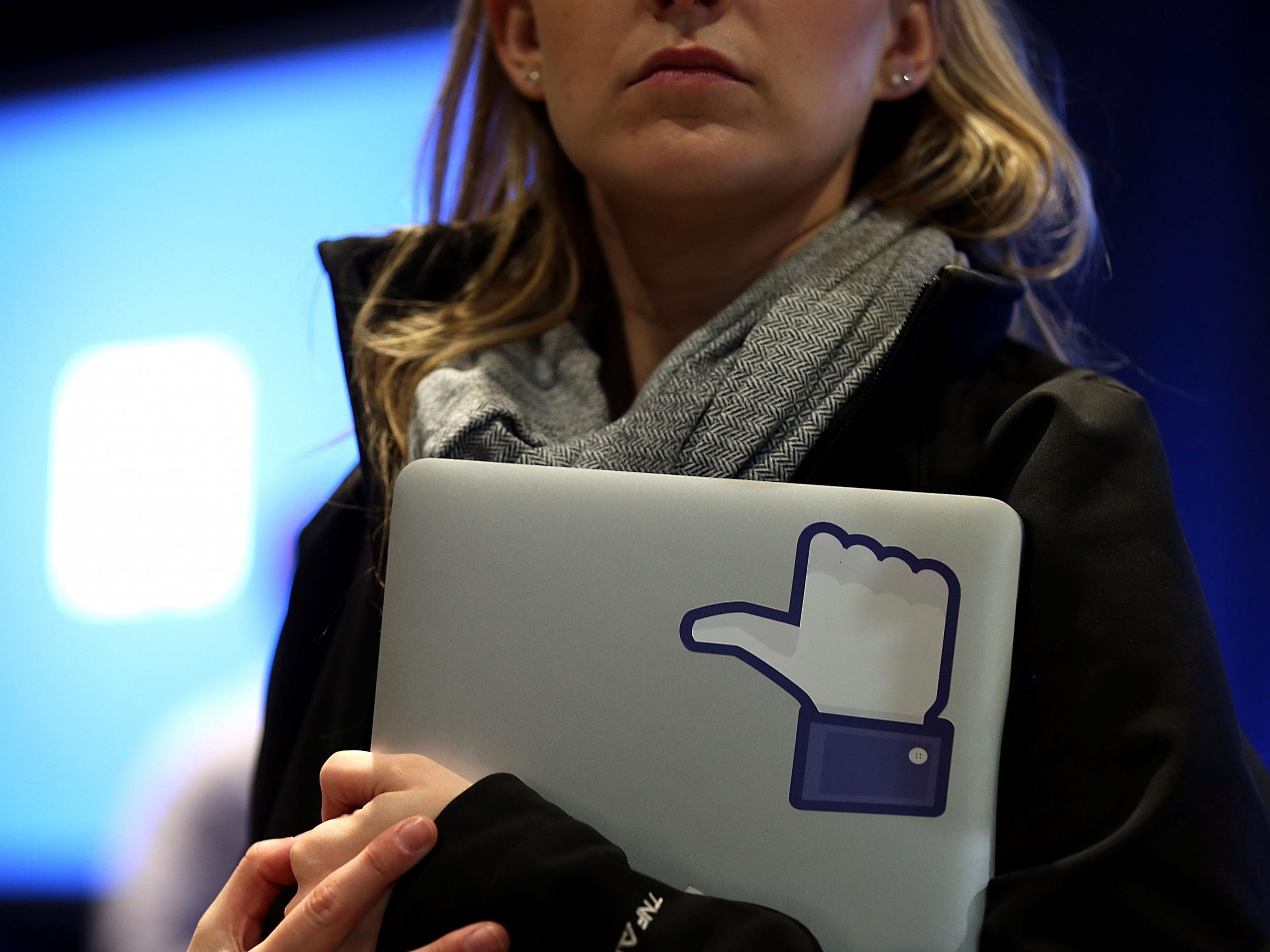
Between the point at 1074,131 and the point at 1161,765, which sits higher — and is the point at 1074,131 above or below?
above

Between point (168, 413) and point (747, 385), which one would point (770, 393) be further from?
point (168, 413)

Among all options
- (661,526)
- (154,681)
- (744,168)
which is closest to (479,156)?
(744,168)

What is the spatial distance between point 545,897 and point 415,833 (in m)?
0.07

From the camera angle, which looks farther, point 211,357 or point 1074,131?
point 211,357

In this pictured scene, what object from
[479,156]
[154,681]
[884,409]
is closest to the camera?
[884,409]

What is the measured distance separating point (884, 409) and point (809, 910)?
34 cm

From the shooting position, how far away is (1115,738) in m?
0.55

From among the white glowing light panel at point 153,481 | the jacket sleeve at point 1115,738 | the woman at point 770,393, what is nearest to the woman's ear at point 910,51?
the woman at point 770,393

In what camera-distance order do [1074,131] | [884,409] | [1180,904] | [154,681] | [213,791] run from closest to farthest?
[1180,904] → [884,409] → [1074,131] → [213,791] → [154,681]

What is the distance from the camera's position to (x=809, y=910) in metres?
0.53

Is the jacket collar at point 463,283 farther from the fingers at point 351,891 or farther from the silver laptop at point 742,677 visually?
the fingers at point 351,891

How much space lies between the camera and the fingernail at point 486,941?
0.51 metres

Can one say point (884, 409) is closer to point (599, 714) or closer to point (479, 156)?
point (599, 714)

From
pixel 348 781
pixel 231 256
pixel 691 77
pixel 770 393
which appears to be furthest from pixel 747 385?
pixel 231 256
